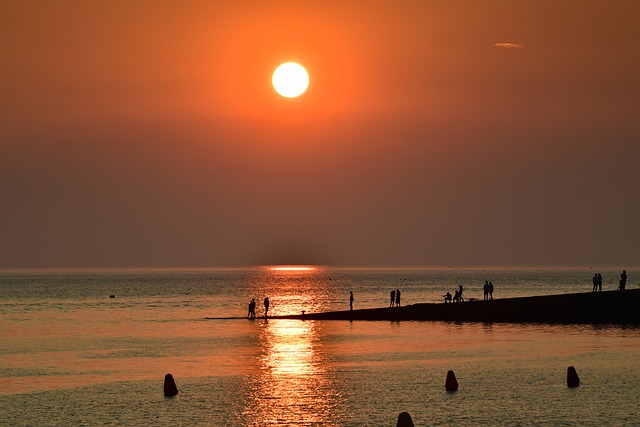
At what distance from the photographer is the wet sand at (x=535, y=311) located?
74375 millimetres

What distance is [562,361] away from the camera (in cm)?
5072

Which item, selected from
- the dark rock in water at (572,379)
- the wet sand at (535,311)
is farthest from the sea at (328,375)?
the wet sand at (535,311)

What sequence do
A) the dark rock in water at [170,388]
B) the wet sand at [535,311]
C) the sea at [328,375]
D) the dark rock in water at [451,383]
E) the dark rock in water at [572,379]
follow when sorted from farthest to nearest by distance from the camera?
the wet sand at [535,311], the dark rock in water at [572,379], the dark rock in water at [451,383], the dark rock in water at [170,388], the sea at [328,375]

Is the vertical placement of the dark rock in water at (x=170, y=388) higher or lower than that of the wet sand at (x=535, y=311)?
lower

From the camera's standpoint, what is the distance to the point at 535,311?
7738 centimetres

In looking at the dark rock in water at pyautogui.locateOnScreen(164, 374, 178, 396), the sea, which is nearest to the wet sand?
the sea

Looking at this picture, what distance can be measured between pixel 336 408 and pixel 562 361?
698 inches

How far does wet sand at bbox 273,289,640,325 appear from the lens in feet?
244

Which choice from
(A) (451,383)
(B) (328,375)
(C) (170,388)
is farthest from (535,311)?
(C) (170,388)

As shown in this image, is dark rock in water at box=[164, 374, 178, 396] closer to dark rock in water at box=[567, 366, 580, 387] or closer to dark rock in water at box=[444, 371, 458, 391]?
dark rock in water at box=[444, 371, 458, 391]

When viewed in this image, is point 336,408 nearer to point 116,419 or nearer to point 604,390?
point 116,419

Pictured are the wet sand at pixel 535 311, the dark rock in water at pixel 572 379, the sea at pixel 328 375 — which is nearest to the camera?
the sea at pixel 328 375

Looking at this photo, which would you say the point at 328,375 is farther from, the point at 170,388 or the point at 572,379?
the point at 572,379

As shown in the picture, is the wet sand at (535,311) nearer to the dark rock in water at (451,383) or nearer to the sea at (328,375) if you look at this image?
the sea at (328,375)
